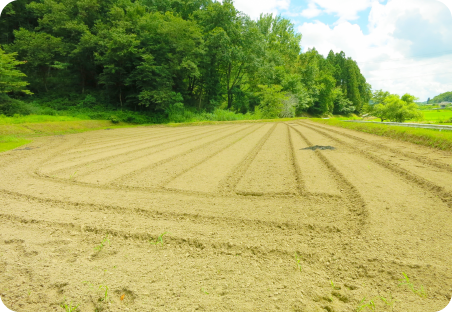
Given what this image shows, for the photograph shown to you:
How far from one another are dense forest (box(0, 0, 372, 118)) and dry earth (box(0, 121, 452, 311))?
1898cm

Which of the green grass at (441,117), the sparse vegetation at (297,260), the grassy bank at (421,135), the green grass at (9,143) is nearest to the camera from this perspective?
the sparse vegetation at (297,260)

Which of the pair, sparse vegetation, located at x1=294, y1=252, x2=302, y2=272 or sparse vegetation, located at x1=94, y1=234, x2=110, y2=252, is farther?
sparse vegetation, located at x1=94, y1=234, x2=110, y2=252

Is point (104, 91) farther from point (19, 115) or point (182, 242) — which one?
point (182, 242)

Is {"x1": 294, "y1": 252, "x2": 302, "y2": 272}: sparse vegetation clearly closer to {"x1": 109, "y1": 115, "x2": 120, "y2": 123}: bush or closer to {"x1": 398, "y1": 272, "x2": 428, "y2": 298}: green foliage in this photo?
{"x1": 398, "y1": 272, "x2": 428, "y2": 298}: green foliage

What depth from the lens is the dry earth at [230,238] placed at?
2.26 m

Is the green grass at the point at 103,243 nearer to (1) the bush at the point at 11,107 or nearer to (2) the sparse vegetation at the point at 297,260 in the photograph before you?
(2) the sparse vegetation at the point at 297,260

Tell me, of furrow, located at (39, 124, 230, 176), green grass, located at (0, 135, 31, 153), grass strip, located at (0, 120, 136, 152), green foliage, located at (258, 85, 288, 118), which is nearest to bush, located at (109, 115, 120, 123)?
grass strip, located at (0, 120, 136, 152)

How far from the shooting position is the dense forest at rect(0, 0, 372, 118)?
23.2 m

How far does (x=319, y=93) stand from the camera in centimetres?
5338

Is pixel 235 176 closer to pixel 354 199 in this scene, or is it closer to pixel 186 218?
pixel 186 218

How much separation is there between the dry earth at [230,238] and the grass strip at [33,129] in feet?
21.6

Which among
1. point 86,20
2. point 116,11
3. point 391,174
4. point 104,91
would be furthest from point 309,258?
point 86,20

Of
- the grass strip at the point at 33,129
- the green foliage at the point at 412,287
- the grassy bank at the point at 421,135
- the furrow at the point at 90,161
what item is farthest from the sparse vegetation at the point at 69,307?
the grass strip at the point at 33,129

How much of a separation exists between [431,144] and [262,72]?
93.5ft
